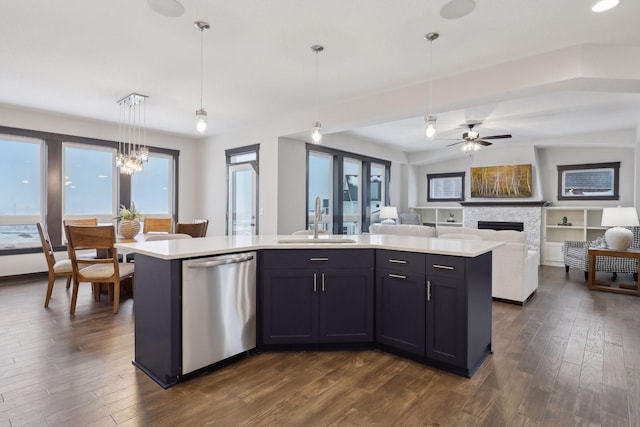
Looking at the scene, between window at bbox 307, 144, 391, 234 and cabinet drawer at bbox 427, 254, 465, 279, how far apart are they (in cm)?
378

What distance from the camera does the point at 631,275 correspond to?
5.91 m

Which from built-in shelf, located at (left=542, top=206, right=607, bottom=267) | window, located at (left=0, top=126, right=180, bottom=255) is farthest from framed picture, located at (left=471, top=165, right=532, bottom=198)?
window, located at (left=0, top=126, right=180, bottom=255)

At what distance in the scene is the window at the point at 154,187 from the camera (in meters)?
6.54

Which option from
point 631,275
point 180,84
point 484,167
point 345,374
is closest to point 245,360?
point 345,374

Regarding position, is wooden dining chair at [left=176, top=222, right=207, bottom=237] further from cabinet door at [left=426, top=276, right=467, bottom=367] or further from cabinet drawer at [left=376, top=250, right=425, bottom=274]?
cabinet door at [left=426, top=276, right=467, bottom=367]

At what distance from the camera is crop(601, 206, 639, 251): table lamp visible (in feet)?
16.1

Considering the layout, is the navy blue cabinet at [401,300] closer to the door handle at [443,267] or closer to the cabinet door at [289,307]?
the door handle at [443,267]

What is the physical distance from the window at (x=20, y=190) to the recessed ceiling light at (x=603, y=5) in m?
7.15

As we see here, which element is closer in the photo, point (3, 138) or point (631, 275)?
point (3, 138)

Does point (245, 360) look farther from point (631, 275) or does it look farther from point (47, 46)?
point (631, 275)

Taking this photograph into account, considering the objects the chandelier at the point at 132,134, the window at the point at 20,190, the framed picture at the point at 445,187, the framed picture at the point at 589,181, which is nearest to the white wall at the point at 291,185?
the chandelier at the point at 132,134

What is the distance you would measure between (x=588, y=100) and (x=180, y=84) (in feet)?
17.8

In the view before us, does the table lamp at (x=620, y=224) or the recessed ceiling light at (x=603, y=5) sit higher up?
the recessed ceiling light at (x=603, y=5)

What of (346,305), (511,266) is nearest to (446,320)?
(346,305)
